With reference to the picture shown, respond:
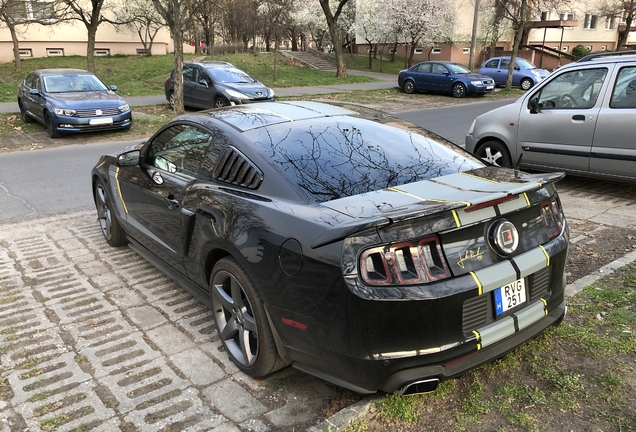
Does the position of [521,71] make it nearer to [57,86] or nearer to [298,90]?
[298,90]

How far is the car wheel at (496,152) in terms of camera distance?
7527mm

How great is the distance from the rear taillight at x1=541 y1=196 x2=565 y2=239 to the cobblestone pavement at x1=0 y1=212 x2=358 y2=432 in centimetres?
156

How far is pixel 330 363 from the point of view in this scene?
8.23ft

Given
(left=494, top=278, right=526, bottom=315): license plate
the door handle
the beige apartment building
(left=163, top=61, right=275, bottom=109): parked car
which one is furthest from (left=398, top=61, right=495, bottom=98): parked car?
(left=494, top=278, right=526, bottom=315): license plate

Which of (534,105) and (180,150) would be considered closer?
(180,150)

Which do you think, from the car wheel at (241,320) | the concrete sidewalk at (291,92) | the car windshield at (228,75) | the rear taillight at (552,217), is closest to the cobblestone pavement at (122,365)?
the car wheel at (241,320)

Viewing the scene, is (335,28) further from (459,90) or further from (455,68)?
(459,90)

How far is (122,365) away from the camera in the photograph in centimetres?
325

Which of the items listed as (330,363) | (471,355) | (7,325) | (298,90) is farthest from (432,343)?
(298,90)

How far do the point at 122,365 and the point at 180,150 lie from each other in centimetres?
167

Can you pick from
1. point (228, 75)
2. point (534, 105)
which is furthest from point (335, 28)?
point (534, 105)

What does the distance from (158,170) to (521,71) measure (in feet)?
82.3

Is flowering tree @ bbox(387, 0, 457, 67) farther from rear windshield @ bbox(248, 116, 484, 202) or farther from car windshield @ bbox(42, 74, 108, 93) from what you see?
rear windshield @ bbox(248, 116, 484, 202)

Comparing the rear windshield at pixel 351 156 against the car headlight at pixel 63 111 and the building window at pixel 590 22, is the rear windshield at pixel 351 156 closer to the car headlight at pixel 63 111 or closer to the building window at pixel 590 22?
the car headlight at pixel 63 111
